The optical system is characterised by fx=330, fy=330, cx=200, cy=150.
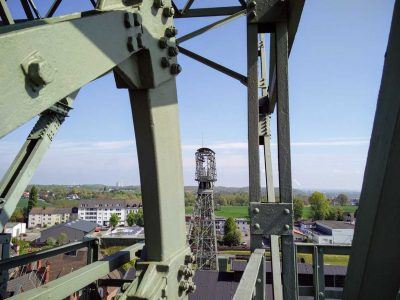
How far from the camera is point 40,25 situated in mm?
1180

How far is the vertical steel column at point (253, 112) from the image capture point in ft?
7.86

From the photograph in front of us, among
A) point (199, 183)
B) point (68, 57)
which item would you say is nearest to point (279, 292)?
point (68, 57)

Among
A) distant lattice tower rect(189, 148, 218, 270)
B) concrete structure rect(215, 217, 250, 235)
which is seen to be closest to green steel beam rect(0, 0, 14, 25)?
distant lattice tower rect(189, 148, 218, 270)

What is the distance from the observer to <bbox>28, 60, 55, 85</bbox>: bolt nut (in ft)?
3.66

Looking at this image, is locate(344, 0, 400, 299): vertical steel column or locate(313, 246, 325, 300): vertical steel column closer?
locate(344, 0, 400, 299): vertical steel column

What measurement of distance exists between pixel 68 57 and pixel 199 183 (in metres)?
27.3

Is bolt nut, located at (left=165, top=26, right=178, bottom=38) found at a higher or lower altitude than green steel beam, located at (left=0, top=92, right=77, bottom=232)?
higher

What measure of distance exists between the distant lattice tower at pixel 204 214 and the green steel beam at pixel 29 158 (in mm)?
24826

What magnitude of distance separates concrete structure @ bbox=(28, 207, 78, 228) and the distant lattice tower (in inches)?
2858

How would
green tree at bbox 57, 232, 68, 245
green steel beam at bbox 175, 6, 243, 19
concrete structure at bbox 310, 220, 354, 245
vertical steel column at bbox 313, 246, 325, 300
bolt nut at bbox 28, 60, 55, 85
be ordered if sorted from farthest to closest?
green tree at bbox 57, 232, 68, 245
concrete structure at bbox 310, 220, 354, 245
vertical steel column at bbox 313, 246, 325, 300
green steel beam at bbox 175, 6, 243, 19
bolt nut at bbox 28, 60, 55, 85

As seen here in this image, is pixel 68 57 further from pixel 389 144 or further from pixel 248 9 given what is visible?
pixel 248 9

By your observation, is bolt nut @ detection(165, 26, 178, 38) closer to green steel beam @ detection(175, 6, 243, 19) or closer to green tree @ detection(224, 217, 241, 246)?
green steel beam @ detection(175, 6, 243, 19)

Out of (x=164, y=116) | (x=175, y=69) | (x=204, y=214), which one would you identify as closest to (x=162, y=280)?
(x=164, y=116)

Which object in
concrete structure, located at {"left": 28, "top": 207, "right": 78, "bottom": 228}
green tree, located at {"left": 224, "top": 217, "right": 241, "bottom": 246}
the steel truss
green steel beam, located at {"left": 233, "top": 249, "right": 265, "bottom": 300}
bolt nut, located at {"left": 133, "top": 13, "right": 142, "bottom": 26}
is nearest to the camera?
the steel truss
